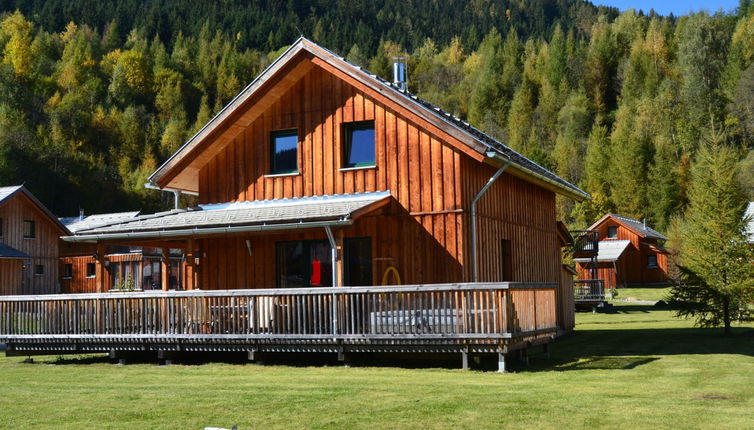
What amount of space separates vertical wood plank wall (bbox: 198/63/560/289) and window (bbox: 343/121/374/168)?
0.78 ft

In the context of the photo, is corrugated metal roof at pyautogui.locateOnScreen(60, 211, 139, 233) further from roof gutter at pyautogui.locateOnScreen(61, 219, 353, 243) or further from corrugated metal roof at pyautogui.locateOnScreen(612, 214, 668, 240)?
corrugated metal roof at pyautogui.locateOnScreen(612, 214, 668, 240)

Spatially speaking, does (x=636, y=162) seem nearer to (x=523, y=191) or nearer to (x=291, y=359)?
(x=523, y=191)

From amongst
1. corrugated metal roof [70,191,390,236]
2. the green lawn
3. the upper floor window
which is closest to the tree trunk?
the green lawn

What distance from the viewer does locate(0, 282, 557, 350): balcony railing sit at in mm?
15234

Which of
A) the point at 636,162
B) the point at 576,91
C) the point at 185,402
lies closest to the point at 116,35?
the point at 576,91

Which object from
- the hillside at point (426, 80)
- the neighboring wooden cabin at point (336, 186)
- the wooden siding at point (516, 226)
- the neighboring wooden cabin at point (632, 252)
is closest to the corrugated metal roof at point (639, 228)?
the neighboring wooden cabin at point (632, 252)

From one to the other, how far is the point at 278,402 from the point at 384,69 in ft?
393

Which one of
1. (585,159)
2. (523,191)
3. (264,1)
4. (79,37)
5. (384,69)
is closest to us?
(523,191)

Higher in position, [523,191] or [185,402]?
[523,191]

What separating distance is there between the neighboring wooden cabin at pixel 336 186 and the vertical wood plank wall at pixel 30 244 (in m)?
26.4

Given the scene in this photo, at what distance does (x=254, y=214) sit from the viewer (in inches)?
755

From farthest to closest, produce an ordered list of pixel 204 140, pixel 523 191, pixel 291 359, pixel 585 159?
pixel 585 159
pixel 523 191
pixel 204 140
pixel 291 359

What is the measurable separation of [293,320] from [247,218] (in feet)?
10.1

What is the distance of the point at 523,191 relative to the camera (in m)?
23.3
